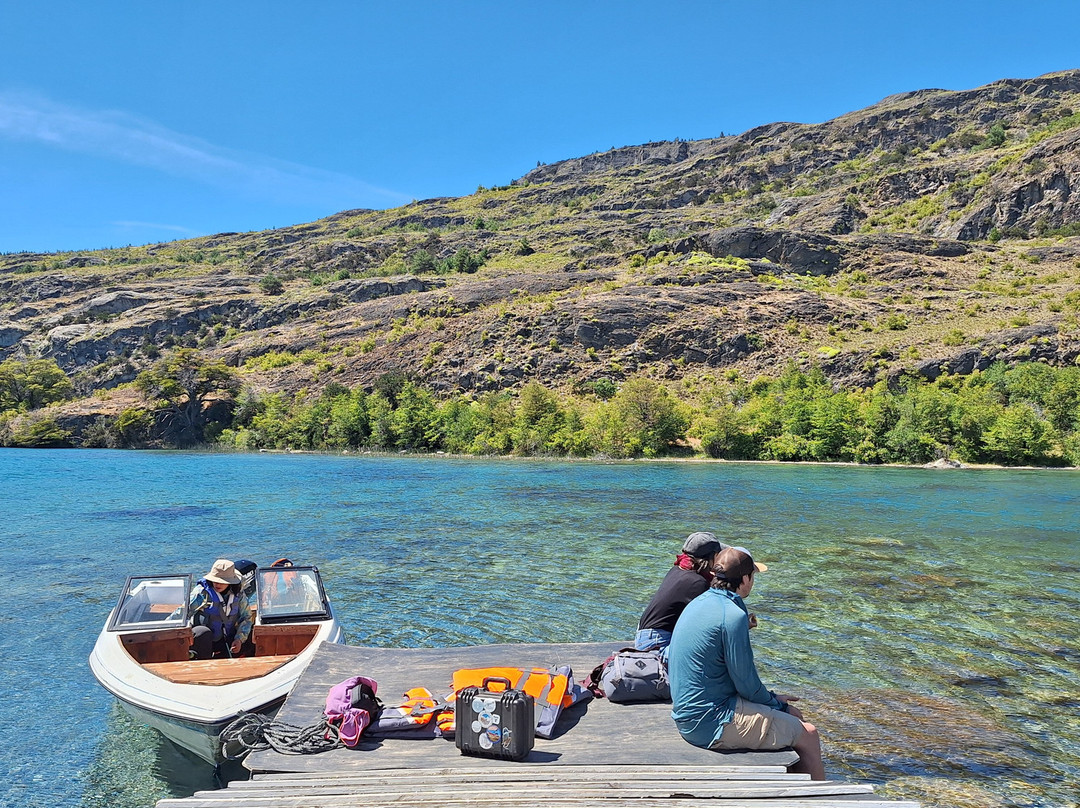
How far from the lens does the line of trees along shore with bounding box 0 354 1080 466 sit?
48438 millimetres

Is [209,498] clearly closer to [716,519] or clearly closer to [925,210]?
[716,519]

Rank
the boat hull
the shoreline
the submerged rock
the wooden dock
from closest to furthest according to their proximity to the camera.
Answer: the wooden dock < the boat hull < the shoreline < the submerged rock

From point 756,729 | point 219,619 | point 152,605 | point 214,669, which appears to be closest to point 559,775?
point 756,729

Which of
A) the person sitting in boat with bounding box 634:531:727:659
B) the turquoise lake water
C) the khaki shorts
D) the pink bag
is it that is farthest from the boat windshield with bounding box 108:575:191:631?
the khaki shorts

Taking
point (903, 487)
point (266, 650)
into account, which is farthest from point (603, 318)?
point (266, 650)

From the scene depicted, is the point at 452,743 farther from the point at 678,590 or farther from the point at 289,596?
the point at 289,596

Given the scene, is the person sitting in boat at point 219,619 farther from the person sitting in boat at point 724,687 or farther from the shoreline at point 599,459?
the shoreline at point 599,459

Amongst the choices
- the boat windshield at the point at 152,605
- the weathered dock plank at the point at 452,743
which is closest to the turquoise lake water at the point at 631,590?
the boat windshield at the point at 152,605

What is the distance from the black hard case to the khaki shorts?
5.09ft

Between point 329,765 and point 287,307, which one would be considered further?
point 287,307

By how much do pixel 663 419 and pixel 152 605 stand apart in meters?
50.1

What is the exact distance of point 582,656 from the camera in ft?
26.5

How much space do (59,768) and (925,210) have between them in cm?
11466

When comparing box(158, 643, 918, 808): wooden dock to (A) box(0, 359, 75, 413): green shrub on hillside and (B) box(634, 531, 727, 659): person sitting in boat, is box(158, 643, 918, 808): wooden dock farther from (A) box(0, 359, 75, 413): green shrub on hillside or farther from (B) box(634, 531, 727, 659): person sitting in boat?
(A) box(0, 359, 75, 413): green shrub on hillside
